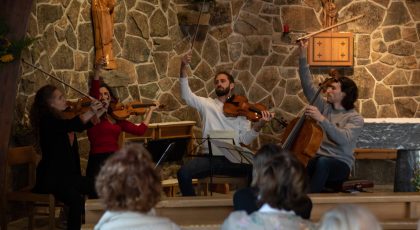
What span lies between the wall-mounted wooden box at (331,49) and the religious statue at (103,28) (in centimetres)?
246

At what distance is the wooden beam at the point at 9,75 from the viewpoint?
5.59m

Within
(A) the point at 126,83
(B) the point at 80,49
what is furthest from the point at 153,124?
(B) the point at 80,49

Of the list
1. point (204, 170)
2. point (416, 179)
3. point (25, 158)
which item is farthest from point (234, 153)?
point (25, 158)

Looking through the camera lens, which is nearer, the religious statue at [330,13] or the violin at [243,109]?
the violin at [243,109]

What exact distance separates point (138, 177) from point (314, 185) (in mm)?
2645

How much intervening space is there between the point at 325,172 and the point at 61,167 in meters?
1.74

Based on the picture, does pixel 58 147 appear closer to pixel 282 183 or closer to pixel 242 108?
pixel 242 108

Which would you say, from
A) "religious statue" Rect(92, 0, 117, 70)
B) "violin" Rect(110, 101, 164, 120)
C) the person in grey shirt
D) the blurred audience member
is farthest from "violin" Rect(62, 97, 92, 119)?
the blurred audience member

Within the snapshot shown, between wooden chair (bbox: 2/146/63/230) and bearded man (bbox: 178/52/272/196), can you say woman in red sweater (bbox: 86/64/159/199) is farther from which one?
bearded man (bbox: 178/52/272/196)

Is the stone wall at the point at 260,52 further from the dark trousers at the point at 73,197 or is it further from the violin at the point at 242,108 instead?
the dark trousers at the point at 73,197

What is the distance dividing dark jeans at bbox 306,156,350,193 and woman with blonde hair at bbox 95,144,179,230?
2.57 metres

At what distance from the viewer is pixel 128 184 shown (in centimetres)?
255

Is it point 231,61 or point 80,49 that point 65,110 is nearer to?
point 80,49

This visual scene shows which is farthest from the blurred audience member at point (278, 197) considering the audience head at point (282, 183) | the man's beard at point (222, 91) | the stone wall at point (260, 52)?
the stone wall at point (260, 52)
